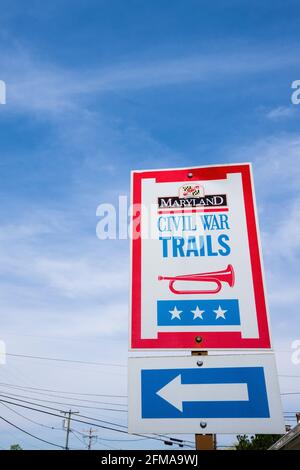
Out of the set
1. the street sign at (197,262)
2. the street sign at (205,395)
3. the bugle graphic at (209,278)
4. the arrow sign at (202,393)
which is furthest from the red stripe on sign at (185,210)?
the arrow sign at (202,393)

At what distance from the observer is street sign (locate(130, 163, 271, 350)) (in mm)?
1971

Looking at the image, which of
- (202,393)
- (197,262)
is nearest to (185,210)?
(197,262)

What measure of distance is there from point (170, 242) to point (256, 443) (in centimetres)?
3487

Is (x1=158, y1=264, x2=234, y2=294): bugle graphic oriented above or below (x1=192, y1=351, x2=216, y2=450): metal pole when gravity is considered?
above

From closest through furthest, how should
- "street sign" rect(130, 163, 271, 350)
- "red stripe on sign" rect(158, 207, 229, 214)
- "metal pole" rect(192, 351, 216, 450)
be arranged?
"metal pole" rect(192, 351, 216, 450) < "street sign" rect(130, 163, 271, 350) < "red stripe on sign" rect(158, 207, 229, 214)

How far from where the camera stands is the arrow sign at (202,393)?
179 centimetres

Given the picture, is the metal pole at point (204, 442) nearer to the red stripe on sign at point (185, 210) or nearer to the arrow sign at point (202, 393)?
the arrow sign at point (202, 393)

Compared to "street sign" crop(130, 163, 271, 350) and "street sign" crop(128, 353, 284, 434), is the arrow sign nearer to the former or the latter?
"street sign" crop(128, 353, 284, 434)

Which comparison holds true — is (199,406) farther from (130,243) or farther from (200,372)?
(130,243)

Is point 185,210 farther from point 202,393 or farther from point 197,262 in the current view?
point 202,393

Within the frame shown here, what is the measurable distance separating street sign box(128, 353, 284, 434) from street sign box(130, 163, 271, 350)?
0.10m

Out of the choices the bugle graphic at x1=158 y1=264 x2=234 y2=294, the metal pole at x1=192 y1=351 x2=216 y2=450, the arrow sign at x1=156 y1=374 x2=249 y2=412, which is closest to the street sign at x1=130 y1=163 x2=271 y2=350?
the bugle graphic at x1=158 y1=264 x2=234 y2=294

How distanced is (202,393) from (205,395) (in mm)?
17
